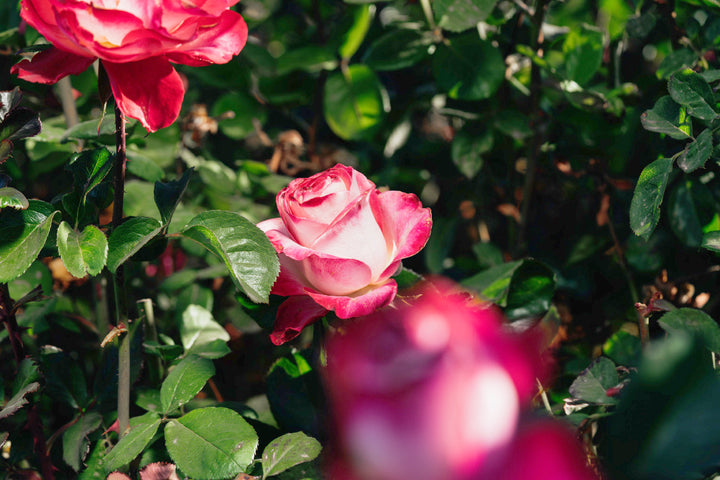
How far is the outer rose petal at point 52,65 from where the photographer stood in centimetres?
43

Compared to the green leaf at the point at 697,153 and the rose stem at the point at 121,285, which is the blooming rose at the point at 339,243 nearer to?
the rose stem at the point at 121,285

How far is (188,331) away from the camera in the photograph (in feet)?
2.21

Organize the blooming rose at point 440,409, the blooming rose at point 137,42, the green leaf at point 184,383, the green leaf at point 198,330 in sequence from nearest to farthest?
the blooming rose at point 440,409 < the blooming rose at point 137,42 < the green leaf at point 184,383 < the green leaf at point 198,330

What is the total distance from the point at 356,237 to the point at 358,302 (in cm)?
6

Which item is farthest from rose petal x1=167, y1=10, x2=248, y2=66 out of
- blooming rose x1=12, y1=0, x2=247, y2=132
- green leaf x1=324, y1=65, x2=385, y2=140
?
green leaf x1=324, y1=65, x2=385, y2=140

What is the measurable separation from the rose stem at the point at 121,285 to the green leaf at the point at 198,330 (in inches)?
5.4

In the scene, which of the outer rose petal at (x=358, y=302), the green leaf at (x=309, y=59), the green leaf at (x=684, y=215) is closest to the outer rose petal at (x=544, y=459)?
the outer rose petal at (x=358, y=302)

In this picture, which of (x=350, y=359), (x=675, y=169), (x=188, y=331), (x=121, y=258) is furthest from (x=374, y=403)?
(x=675, y=169)

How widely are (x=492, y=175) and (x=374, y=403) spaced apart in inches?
33.7

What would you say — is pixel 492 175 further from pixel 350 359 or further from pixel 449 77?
pixel 350 359

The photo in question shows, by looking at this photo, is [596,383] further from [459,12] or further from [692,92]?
[459,12]

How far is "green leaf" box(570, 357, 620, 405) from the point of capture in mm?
460

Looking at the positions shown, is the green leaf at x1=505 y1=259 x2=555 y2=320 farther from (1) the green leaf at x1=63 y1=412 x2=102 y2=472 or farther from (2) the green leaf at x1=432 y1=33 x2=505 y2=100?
(1) the green leaf at x1=63 y1=412 x2=102 y2=472

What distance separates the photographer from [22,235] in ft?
1.47
